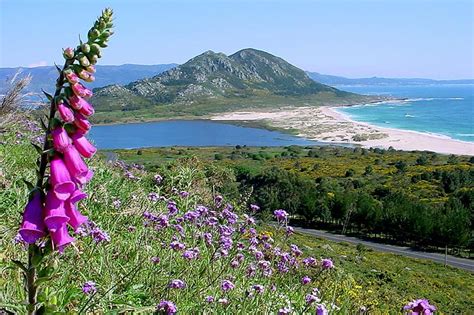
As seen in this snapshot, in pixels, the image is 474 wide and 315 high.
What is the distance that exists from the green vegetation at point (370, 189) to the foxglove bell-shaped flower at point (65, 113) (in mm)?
32422

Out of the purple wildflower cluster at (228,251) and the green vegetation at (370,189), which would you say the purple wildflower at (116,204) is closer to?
the purple wildflower cluster at (228,251)

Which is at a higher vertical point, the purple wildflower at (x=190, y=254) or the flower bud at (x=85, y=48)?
the flower bud at (x=85, y=48)

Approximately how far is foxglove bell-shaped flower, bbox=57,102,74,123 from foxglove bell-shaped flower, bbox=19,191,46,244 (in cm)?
31

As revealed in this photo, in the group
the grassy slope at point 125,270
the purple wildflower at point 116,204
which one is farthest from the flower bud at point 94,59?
the purple wildflower at point 116,204

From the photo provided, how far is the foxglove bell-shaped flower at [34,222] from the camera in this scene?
6.21 ft

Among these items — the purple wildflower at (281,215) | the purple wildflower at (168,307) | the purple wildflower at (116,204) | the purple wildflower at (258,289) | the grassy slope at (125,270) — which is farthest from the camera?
the purple wildflower at (116,204)

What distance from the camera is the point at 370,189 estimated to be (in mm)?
67938

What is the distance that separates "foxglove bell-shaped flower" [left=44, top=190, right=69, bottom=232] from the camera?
1.89 m

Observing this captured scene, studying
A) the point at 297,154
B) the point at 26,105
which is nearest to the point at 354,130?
the point at 297,154

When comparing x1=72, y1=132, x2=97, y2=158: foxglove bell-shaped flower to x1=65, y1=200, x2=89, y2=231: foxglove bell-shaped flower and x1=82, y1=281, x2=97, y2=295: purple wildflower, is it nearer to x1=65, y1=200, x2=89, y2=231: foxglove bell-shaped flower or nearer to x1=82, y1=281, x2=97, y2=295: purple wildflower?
x1=65, y1=200, x2=89, y2=231: foxglove bell-shaped flower

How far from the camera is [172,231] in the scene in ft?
18.4

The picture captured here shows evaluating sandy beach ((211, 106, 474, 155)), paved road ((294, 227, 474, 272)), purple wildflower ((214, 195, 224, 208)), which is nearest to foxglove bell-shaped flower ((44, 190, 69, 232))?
purple wildflower ((214, 195, 224, 208))

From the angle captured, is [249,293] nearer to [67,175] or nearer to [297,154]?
[67,175]

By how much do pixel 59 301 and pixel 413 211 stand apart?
52.3 metres
